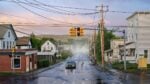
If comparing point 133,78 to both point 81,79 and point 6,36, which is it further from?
point 6,36

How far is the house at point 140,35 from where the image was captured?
79.4 m

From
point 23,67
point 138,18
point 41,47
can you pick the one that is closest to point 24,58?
point 23,67

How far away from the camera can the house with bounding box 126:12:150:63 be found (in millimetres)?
79375

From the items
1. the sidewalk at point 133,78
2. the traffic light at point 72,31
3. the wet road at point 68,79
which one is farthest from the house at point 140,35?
the traffic light at point 72,31

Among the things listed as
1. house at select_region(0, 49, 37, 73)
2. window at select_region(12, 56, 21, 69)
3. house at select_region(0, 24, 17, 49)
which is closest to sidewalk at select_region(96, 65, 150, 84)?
house at select_region(0, 49, 37, 73)

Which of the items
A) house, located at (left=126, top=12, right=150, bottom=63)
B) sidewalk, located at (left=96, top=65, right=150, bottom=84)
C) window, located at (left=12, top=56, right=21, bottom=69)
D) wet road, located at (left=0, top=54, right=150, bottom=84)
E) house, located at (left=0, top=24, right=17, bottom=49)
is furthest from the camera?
house, located at (left=0, top=24, right=17, bottom=49)

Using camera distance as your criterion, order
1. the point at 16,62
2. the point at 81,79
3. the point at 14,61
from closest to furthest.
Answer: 1. the point at 81,79
2. the point at 14,61
3. the point at 16,62

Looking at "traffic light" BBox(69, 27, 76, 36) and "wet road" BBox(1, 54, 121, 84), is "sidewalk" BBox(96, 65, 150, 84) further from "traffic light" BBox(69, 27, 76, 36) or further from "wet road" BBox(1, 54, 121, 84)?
"traffic light" BBox(69, 27, 76, 36)

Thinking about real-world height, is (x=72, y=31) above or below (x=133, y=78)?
above

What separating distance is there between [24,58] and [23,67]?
4.55 feet

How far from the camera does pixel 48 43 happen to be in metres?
161

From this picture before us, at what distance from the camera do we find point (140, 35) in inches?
3204

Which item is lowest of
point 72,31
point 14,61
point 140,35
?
point 14,61

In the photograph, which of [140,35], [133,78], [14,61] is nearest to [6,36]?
[14,61]
